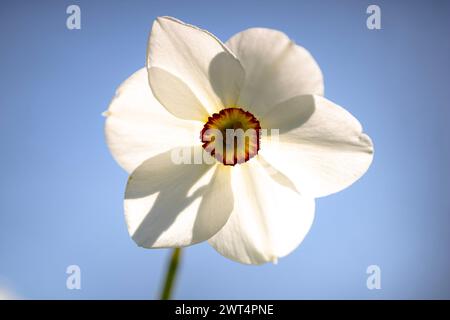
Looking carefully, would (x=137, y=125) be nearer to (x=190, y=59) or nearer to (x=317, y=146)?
(x=190, y=59)

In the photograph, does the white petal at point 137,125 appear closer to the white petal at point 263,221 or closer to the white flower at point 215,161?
the white flower at point 215,161

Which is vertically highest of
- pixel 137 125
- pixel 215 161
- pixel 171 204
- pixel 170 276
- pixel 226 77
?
pixel 226 77

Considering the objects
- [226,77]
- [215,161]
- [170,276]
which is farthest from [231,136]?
[170,276]

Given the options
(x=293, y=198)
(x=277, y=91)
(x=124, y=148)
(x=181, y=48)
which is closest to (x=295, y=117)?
(x=277, y=91)

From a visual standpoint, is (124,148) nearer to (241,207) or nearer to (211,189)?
(211,189)

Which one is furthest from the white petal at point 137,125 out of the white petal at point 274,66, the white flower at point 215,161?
the white petal at point 274,66

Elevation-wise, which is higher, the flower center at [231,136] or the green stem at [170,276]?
the flower center at [231,136]
